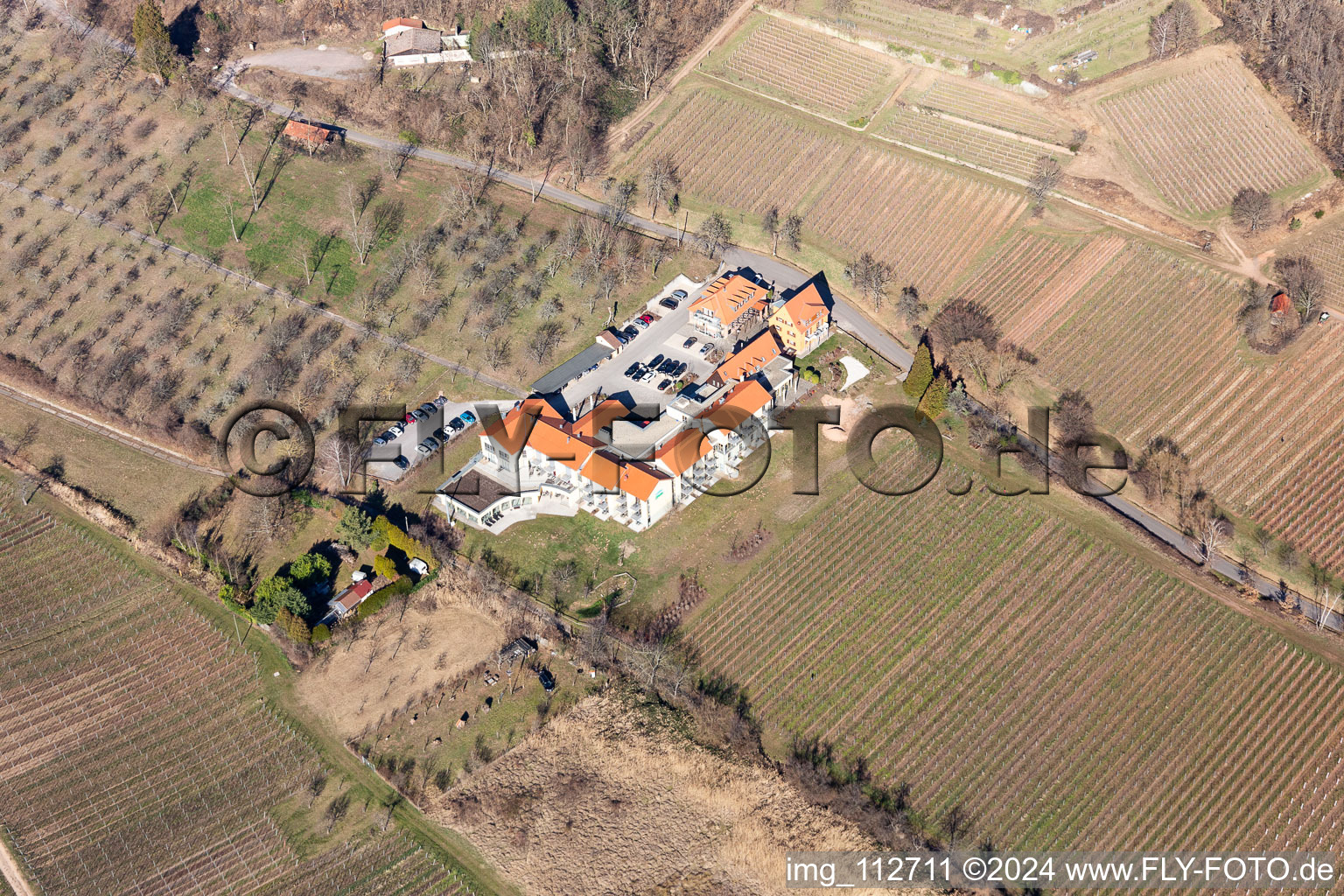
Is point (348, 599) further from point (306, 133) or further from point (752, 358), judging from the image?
point (306, 133)

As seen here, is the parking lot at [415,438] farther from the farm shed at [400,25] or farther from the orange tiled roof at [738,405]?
the farm shed at [400,25]

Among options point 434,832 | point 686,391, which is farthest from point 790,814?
point 686,391

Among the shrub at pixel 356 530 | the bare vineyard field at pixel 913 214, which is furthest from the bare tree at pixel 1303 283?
the shrub at pixel 356 530

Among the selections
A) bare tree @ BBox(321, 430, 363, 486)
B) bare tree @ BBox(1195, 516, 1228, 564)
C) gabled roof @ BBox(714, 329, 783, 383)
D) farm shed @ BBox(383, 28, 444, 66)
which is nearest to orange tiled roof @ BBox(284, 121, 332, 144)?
farm shed @ BBox(383, 28, 444, 66)

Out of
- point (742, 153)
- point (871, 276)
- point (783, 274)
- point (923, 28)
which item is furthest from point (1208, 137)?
point (742, 153)

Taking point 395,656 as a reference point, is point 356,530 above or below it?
above

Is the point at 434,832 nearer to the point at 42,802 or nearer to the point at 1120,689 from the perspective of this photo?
the point at 42,802

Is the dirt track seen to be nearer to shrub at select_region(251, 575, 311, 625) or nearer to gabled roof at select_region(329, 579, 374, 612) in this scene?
shrub at select_region(251, 575, 311, 625)
